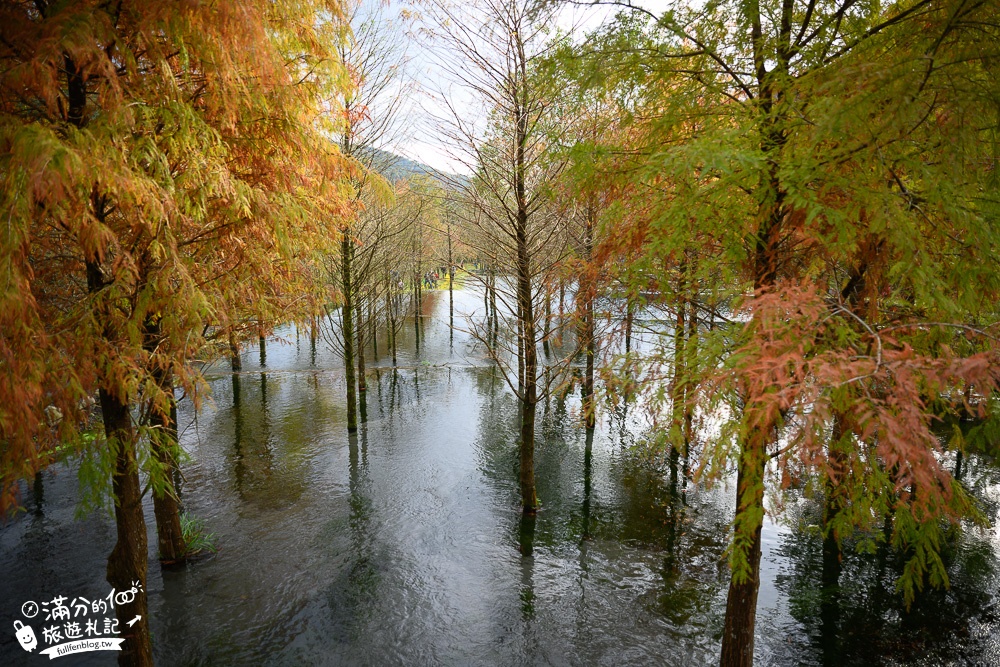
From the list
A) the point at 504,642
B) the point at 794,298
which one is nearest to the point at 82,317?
the point at 794,298

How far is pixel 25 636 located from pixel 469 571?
5.28 m

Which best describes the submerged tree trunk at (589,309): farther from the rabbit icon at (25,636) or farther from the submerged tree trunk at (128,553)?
the rabbit icon at (25,636)

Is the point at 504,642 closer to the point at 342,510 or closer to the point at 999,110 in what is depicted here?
the point at 342,510

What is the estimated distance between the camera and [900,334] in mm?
4082

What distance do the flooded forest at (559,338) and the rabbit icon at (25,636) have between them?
4 centimetres

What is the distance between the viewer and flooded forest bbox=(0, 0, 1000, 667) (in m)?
3.08

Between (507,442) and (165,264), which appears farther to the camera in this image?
(507,442)

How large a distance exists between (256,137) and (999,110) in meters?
5.57

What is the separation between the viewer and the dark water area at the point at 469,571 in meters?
5.93

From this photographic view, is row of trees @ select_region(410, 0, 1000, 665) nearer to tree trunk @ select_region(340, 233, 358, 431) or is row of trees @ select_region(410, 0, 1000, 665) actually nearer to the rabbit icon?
the rabbit icon

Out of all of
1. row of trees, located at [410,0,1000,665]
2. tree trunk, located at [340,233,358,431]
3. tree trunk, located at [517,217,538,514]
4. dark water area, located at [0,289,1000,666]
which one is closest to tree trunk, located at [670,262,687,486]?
row of trees, located at [410,0,1000,665]

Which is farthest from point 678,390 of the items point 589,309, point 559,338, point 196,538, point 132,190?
point 196,538

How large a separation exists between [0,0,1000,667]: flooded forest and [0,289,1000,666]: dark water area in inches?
2.1

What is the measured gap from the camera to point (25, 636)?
568 cm
